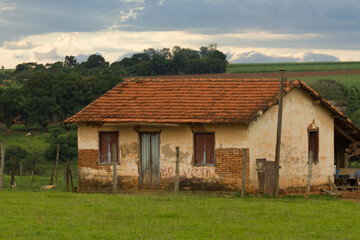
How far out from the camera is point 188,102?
23391mm

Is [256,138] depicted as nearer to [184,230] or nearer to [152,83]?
[152,83]

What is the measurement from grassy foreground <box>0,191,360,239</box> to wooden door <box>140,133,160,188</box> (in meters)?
3.76

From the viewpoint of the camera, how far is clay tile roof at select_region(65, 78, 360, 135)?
867 inches

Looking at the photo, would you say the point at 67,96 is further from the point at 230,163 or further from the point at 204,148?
the point at 230,163

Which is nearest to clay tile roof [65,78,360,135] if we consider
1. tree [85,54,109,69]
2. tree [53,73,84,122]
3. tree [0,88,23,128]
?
tree [53,73,84,122]

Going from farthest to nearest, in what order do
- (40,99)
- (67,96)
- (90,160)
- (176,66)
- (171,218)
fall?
(176,66), (67,96), (40,99), (90,160), (171,218)

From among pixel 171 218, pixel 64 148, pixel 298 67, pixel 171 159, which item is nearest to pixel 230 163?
pixel 171 159

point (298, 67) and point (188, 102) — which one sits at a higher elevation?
point (298, 67)

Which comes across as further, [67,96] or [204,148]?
[67,96]

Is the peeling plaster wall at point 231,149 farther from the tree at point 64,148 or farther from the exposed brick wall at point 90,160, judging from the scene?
the tree at point 64,148

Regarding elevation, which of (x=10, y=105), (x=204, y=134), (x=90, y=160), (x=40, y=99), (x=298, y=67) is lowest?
(x=90, y=160)

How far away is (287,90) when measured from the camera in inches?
885

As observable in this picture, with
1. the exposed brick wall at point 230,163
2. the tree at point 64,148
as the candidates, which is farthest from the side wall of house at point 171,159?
the tree at point 64,148

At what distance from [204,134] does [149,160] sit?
2.34 meters
